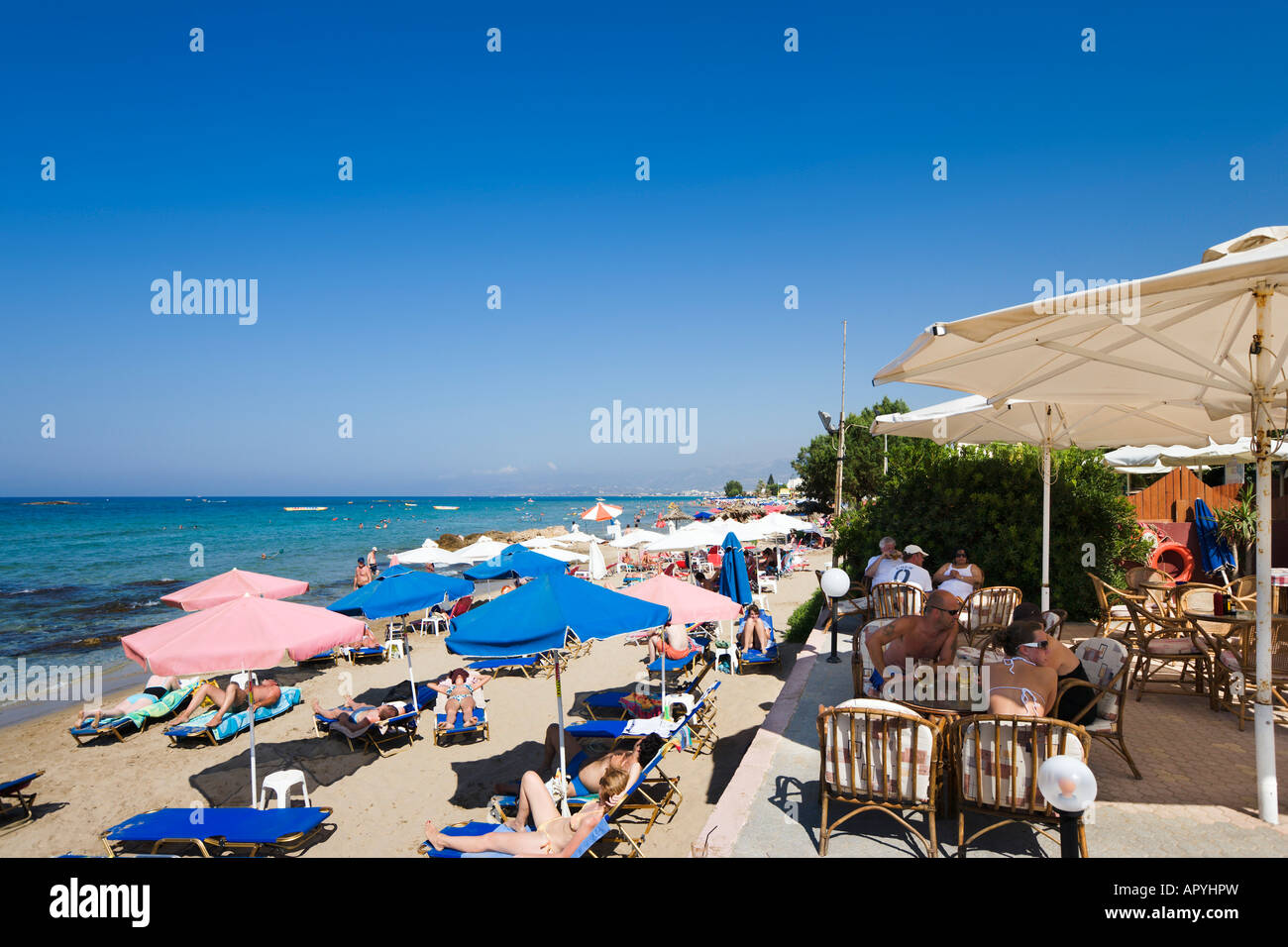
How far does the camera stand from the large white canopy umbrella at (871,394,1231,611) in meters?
6.94

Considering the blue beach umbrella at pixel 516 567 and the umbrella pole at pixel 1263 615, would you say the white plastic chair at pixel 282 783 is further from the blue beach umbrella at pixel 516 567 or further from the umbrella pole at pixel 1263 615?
the umbrella pole at pixel 1263 615

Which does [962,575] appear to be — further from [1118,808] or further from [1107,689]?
[1118,808]

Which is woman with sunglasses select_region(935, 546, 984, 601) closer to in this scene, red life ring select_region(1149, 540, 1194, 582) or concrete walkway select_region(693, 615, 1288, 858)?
concrete walkway select_region(693, 615, 1288, 858)

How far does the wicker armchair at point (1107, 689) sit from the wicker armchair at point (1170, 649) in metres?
1.41

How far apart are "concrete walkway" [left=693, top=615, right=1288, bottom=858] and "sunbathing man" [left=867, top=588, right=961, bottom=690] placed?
928 mm

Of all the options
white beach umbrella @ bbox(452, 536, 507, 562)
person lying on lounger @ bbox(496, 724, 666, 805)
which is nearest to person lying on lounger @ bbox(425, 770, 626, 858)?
person lying on lounger @ bbox(496, 724, 666, 805)

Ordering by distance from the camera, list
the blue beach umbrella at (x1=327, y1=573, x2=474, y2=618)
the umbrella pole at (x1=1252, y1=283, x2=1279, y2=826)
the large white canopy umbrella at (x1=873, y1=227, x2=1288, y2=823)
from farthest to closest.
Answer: the blue beach umbrella at (x1=327, y1=573, x2=474, y2=618) → the umbrella pole at (x1=1252, y1=283, x2=1279, y2=826) → the large white canopy umbrella at (x1=873, y1=227, x2=1288, y2=823)

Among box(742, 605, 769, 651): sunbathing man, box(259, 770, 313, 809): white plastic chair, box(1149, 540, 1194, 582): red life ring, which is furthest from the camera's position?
box(1149, 540, 1194, 582): red life ring

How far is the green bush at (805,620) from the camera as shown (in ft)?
36.1

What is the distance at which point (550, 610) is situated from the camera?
460cm

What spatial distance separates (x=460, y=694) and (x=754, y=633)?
14.7ft

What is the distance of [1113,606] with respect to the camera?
28.3 feet

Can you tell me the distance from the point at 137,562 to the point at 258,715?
113 feet
